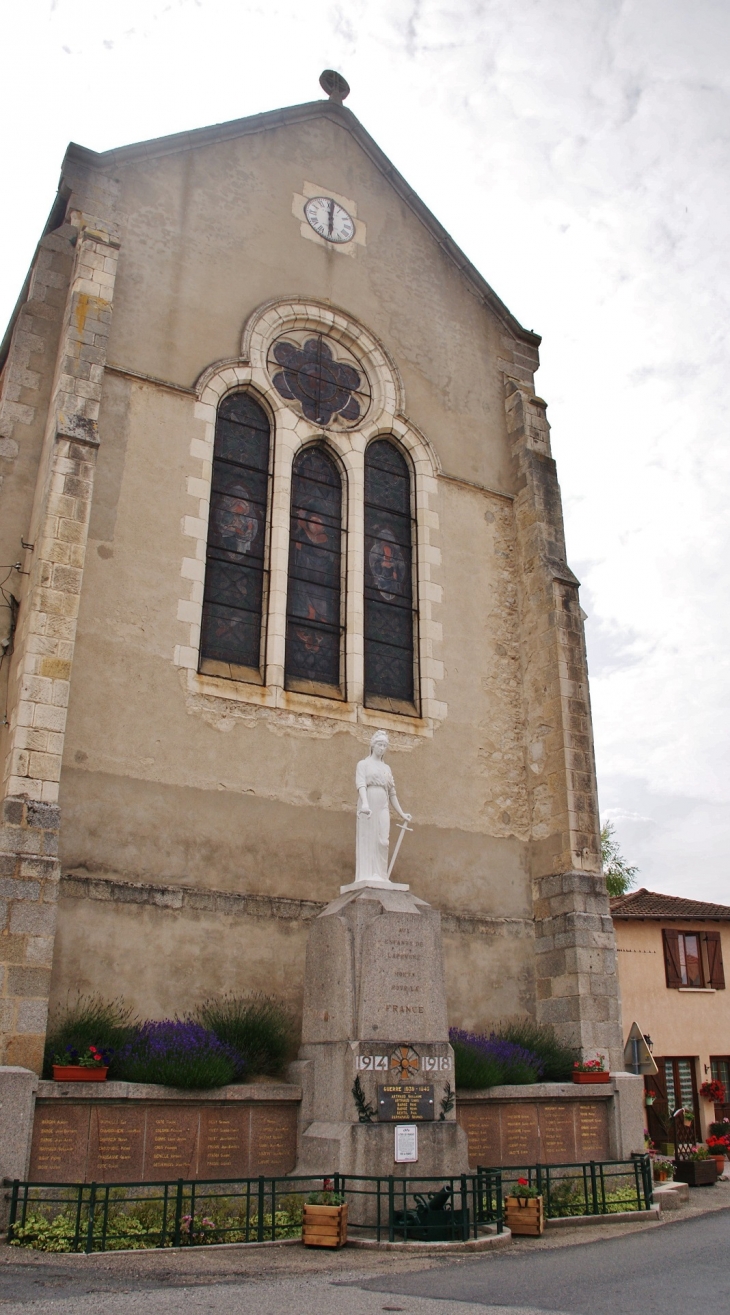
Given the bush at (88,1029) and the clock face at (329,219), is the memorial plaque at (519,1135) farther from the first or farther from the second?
the clock face at (329,219)

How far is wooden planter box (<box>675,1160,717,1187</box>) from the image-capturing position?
574 inches

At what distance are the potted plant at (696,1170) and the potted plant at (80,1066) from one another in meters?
9.46

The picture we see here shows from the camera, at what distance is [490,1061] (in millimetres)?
10766

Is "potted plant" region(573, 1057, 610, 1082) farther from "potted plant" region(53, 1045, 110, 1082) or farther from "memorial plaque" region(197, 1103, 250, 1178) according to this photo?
"potted plant" region(53, 1045, 110, 1082)

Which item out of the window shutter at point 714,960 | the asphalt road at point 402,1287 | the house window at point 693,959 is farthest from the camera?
the window shutter at point 714,960

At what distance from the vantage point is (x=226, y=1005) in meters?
10.6

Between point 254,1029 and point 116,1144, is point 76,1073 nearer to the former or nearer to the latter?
point 116,1144

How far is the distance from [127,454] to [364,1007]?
6.70 m

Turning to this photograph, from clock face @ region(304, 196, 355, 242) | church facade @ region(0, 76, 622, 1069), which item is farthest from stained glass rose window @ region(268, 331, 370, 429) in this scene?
clock face @ region(304, 196, 355, 242)

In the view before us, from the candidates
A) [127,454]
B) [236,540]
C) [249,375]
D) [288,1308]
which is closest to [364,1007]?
[288,1308]

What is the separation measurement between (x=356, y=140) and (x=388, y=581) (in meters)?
7.14

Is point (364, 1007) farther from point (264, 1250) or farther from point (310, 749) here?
point (310, 749)

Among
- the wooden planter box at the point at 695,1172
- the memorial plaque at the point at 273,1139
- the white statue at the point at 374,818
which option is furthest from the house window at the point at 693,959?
the memorial plaque at the point at 273,1139

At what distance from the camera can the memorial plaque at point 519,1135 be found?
10.7 m
